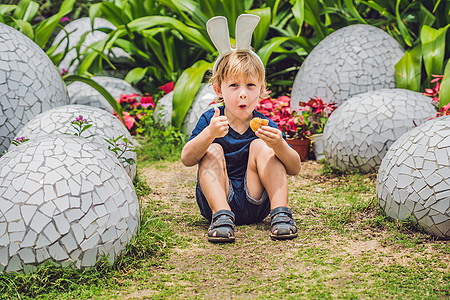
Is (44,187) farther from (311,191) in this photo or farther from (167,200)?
(311,191)

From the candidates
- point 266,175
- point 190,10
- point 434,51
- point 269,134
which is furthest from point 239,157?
point 190,10

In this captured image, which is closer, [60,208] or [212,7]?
[60,208]

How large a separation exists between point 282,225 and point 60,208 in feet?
3.91

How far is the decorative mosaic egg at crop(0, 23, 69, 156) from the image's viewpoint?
394cm

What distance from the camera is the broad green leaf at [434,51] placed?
4.64m

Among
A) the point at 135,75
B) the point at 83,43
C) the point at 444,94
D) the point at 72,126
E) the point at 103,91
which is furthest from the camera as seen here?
the point at 83,43

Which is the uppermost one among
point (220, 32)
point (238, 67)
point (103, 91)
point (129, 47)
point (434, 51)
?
point (220, 32)

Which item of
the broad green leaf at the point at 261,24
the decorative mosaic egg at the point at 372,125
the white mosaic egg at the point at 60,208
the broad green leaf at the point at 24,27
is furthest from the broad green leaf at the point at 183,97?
the white mosaic egg at the point at 60,208

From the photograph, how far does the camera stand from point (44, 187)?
2.29 meters

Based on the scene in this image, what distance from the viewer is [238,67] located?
289 centimetres

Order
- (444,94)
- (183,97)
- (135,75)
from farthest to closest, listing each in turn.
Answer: (135,75) → (183,97) → (444,94)

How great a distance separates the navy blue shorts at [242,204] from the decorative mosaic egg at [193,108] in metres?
2.14

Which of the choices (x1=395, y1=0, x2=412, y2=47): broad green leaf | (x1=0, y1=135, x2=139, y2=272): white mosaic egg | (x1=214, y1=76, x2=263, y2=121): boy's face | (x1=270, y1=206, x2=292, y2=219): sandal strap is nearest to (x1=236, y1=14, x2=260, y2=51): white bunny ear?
(x1=214, y1=76, x2=263, y2=121): boy's face

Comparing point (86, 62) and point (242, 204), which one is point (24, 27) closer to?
point (86, 62)
